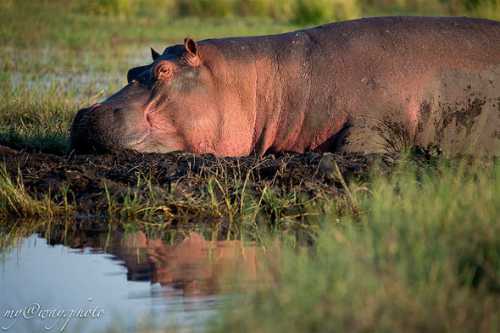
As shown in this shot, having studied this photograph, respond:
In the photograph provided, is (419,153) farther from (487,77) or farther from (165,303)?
(165,303)

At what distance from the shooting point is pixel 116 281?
575 centimetres

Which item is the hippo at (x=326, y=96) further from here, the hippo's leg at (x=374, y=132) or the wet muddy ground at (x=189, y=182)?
the wet muddy ground at (x=189, y=182)

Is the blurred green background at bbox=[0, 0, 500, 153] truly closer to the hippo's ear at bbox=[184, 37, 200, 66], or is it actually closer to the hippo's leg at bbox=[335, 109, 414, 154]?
the hippo's ear at bbox=[184, 37, 200, 66]

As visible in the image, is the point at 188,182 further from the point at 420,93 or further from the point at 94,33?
the point at 94,33

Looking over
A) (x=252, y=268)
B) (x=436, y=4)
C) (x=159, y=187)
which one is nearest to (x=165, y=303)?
(x=252, y=268)

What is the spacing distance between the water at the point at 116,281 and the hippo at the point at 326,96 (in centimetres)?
129

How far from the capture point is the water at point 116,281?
16.6 ft

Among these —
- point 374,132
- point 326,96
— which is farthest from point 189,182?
point 374,132

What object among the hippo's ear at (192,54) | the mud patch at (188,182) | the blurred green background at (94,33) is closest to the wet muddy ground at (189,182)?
the mud patch at (188,182)

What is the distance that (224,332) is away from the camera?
161 inches

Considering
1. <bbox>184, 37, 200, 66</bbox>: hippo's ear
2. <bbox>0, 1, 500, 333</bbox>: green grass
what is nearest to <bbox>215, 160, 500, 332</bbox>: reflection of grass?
<bbox>0, 1, 500, 333</bbox>: green grass

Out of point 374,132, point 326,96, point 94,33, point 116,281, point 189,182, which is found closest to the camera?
point 116,281

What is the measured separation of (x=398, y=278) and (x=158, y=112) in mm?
3899

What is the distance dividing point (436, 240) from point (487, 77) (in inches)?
138
